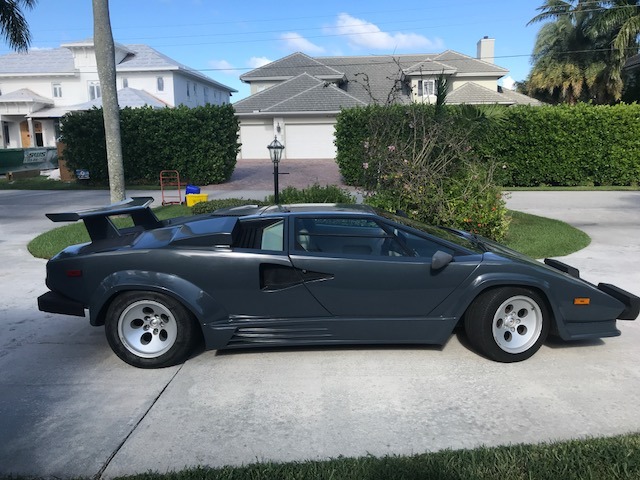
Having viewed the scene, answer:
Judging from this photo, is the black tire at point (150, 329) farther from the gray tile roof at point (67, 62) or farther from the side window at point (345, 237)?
the gray tile roof at point (67, 62)

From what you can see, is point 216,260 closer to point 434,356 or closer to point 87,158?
point 434,356

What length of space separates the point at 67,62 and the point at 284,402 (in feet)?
156

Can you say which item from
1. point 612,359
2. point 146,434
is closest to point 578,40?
point 612,359

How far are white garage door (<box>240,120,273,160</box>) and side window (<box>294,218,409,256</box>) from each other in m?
28.7

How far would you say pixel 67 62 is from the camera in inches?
1702

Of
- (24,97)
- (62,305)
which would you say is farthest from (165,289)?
(24,97)

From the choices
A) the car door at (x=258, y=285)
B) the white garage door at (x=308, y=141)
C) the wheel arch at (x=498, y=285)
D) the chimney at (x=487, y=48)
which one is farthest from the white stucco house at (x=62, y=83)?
the wheel arch at (x=498, y=285)

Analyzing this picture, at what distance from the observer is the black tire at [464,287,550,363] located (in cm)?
418

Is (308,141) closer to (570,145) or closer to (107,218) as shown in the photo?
(570,145)

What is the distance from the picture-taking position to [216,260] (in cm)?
414

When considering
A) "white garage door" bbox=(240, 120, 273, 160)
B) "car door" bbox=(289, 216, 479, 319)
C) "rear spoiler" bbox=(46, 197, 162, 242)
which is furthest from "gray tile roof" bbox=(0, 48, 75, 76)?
"car door" bbox=(289, 216, 479, 319)

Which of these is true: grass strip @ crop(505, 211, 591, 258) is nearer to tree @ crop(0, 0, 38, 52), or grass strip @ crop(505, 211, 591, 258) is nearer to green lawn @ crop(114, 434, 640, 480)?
green lawn @ crop(114, 434, 640, 480)

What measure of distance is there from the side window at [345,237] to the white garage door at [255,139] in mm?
28680

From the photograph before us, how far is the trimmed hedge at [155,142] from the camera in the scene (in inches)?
816
